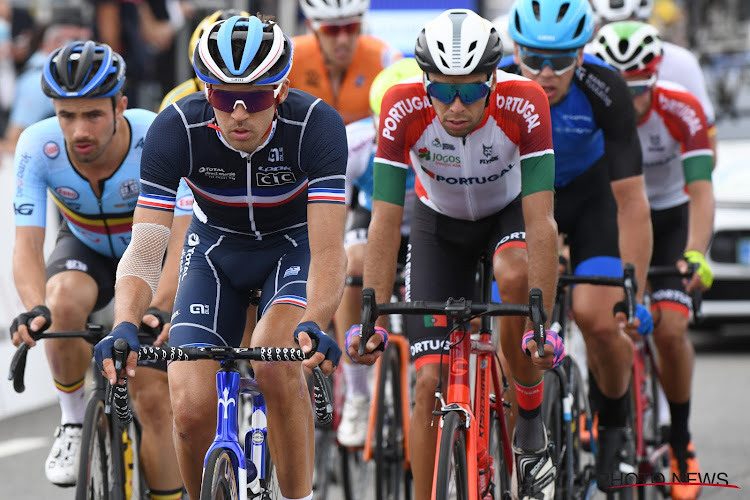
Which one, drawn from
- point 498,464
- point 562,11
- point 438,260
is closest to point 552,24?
point 562,11

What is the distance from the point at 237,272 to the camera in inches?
202

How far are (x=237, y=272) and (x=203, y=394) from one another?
596mm

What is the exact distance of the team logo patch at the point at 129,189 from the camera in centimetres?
605

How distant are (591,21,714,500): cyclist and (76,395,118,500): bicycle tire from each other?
2.97 m

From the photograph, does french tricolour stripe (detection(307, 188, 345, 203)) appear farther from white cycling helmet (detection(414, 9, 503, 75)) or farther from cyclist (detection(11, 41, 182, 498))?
cyclist (detection(11, 41, 182, 498))

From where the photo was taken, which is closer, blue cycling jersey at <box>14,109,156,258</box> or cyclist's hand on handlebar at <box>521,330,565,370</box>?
cyclist's hand on handlebar at <box>521,330,565,370</box>

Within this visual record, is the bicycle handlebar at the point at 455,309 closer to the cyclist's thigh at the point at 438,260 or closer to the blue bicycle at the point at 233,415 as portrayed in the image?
the blue bicycle at the point at 233,415

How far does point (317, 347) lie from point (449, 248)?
143 cm

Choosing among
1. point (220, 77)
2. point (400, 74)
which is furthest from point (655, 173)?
point (220, 77)

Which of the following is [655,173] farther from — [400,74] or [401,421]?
[401,421]

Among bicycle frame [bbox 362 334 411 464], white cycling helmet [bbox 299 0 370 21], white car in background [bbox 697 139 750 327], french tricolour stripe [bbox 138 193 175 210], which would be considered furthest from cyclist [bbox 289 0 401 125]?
white car in background [bbox 697 139 750 327]

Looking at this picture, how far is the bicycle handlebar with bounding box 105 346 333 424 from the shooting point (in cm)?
428

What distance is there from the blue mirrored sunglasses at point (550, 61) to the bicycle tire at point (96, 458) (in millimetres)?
2510

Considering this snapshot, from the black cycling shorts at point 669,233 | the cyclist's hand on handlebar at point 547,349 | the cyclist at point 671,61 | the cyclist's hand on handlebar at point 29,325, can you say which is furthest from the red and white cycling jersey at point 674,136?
the cyclist's hand on handlebar at point 29,325
